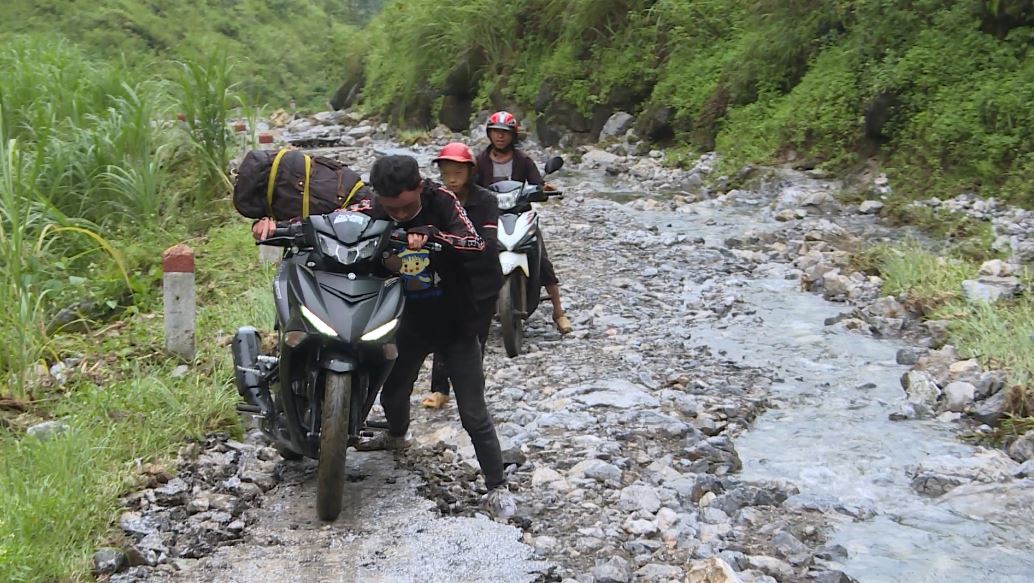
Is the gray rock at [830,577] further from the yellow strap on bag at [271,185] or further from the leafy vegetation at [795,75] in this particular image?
the leafy vegetation at [795,75]

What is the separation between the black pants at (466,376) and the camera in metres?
4.18

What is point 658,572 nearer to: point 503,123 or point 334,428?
point 334,428

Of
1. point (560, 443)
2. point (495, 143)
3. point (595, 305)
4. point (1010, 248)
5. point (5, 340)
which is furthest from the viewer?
point (1010, 248)

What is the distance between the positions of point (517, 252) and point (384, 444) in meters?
2.24

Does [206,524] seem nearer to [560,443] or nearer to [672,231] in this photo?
[560,443]

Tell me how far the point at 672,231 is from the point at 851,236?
1.97m

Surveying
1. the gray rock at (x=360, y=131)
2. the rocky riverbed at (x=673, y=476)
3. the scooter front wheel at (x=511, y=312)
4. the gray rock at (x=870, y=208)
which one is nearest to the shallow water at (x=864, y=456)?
the rocky riverbed at (x=673, y=476)

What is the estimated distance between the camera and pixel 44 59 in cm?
896

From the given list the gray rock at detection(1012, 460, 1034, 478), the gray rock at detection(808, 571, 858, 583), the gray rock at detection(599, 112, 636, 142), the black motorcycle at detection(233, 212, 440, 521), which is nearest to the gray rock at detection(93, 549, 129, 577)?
the black motorcycle at detection(233, 212, 440, 521)

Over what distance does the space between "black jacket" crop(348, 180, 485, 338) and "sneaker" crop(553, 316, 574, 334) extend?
9.78 ft

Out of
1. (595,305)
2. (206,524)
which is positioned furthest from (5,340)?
(595,305)

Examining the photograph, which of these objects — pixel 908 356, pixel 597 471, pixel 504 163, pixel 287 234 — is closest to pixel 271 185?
pixel 287 234

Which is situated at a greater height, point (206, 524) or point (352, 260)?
point (352, 260)

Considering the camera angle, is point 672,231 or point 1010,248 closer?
point 1010,248
